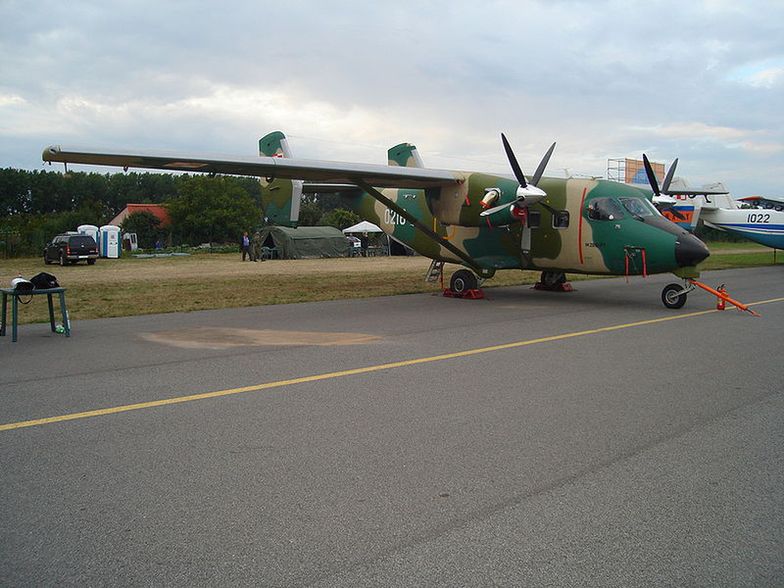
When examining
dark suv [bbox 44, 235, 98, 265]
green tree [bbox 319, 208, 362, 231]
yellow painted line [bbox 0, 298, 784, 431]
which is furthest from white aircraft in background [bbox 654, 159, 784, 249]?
green tree [bbox 319, 208, 362, 231]

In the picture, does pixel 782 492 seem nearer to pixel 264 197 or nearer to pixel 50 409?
pixel 50 409

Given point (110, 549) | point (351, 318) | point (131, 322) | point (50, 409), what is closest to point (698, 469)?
point (110, 549)

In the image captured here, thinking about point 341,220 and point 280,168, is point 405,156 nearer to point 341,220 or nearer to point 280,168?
point 280,168

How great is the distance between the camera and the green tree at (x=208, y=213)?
63656 millimetres

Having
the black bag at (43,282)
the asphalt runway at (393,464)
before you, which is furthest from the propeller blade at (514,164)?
the black bag at (43,282)

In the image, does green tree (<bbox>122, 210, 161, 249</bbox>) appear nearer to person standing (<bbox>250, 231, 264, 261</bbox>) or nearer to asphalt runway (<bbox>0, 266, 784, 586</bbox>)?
person standing (<bbox>250, 231, 264, 261</bbox>)

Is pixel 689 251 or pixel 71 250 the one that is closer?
pixel 689 251

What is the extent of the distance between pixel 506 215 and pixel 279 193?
263 inches

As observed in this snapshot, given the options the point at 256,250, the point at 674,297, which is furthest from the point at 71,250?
the point at 674,297

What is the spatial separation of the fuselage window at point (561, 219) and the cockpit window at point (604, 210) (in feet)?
1.91

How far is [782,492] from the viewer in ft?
14.2

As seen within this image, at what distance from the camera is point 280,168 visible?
14094mm

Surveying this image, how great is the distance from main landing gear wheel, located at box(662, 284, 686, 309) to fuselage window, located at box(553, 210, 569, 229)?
2772mm

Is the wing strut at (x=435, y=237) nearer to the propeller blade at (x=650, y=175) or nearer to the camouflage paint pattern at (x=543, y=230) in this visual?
the camouflage paint pattern at (x=543, y=230)
